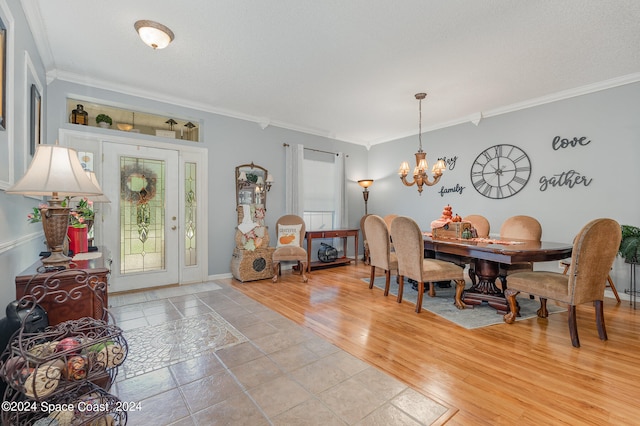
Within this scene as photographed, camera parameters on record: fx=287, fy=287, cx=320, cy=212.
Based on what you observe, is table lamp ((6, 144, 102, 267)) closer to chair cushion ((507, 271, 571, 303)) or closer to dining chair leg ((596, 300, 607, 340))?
chair cushion ((507, 271, 571, 303))

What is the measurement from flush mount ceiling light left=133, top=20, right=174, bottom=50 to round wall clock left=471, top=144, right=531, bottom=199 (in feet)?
14.9

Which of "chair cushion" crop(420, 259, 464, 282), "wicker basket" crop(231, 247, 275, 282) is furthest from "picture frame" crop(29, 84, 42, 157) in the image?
"chair cushion" crop(420, 259, 464, 282)

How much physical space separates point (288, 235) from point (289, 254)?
469mm

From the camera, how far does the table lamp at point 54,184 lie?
55.2 inches

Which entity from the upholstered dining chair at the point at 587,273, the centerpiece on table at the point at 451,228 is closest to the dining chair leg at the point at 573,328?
the upholstered dining chair at the point at 587,273

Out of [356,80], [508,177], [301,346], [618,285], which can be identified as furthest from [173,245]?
[618,285]

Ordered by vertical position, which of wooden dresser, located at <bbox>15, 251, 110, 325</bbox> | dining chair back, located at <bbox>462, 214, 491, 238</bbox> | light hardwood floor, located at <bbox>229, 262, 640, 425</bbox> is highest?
dining chair back, located at <bbox>462, 214, 491, 238</bbox>

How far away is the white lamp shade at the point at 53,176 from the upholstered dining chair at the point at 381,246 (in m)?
2.80

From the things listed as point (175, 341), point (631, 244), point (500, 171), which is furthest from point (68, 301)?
point (500, 171)

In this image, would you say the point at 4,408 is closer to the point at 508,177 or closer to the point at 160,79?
the point at 160,79

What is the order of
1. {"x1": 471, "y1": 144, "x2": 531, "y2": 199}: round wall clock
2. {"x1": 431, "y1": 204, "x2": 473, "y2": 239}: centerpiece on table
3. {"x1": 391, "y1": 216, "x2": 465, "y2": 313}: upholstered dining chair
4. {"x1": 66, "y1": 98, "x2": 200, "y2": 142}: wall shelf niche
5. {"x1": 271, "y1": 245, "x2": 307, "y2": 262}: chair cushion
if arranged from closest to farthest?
{"x1": 391, "y1": 216, "x2": 465, "y2": 313}: upholstered dining chair → {"x1": 431, "y1": 204, "x2": 473, "y2": 239}: centerpiece on table → {"x1": 66, "y1": 98, "x2": 200, "y2": 142}: wall shelf niche → {"x1": 471, "y1": 144, "x2": 531, "y2": 199}: round wall clock → {"x1": 271, "y1": 245, "x2": 307, "y2": 262}: chair cushion

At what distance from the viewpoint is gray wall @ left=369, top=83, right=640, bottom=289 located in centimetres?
340

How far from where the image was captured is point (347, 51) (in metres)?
2.86

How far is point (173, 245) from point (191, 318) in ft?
5.33
